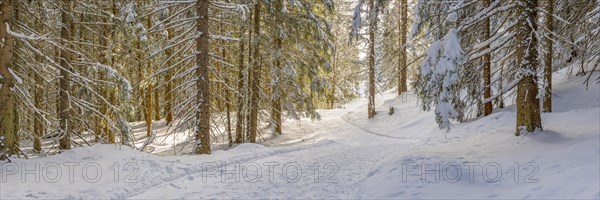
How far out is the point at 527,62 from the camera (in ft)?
29.7

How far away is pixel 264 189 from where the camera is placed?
8102 mm

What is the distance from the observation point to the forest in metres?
9.02

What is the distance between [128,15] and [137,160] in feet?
23.8

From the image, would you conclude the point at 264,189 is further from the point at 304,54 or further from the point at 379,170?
the point at 304,54

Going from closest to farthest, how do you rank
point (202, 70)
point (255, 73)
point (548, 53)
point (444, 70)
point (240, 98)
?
point (444, 70) < point (548, 53) < point (202, 70) < point (240, 98) < point (255, 73)

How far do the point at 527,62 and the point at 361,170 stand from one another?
498 centimetres

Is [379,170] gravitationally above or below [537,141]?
below

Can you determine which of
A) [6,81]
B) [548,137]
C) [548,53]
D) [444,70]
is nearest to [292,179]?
[444,70]

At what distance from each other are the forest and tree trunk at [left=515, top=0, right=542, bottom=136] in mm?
33

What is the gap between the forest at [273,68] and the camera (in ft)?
29.6

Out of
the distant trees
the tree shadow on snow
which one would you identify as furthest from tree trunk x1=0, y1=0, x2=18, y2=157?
the tree shadow on snow

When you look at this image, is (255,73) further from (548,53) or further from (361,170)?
(548,53)

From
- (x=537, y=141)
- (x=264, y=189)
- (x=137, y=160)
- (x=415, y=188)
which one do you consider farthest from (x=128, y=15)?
(x=537, y=141)

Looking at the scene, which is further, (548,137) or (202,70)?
(202,70)
